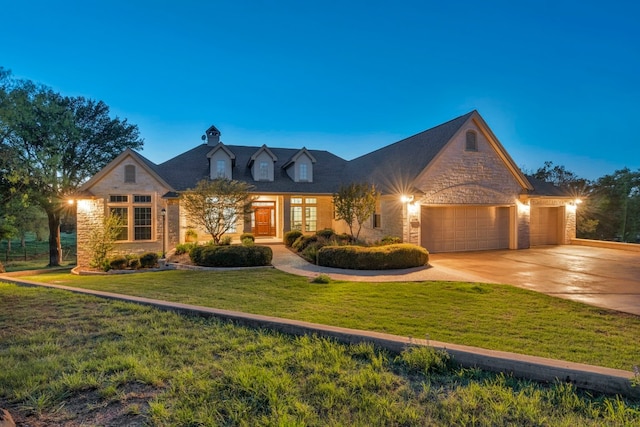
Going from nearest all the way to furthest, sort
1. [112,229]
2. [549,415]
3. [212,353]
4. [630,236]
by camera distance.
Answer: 1. [549,415]
2. [212,353]
3. [112,229]
4. [630,236]

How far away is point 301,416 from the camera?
2566 millimetres

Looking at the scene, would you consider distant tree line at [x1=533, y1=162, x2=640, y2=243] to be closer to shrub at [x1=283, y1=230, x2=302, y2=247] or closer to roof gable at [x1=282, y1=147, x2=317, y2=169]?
roof gable at [x1=282, y1=147, x2=317, y2=169]

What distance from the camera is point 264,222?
20.1 meters

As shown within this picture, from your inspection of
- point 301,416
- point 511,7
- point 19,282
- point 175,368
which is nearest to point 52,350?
point 175,368

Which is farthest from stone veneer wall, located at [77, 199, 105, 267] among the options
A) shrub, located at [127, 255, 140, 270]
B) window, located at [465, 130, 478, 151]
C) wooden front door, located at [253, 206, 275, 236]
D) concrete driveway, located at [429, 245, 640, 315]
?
window, located at [465, 130, 478, 151]

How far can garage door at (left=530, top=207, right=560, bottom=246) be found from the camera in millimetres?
18156

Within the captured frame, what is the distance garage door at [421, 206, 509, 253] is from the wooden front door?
9.41m

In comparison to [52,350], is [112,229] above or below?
above

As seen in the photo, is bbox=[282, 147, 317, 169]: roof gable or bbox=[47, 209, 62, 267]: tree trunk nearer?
bbox=[282, 147, 317, 169]: roof gable

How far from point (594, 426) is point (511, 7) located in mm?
21365

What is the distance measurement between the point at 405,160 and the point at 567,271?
29.7 feet

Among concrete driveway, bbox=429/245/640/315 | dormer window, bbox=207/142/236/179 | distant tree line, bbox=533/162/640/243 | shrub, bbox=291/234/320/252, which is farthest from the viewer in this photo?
distant tree line, bbox=533/162/640/243

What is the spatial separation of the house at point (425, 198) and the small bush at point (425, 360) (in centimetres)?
1143

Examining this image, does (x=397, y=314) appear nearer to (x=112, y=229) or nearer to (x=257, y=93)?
(x=112, y=229)
